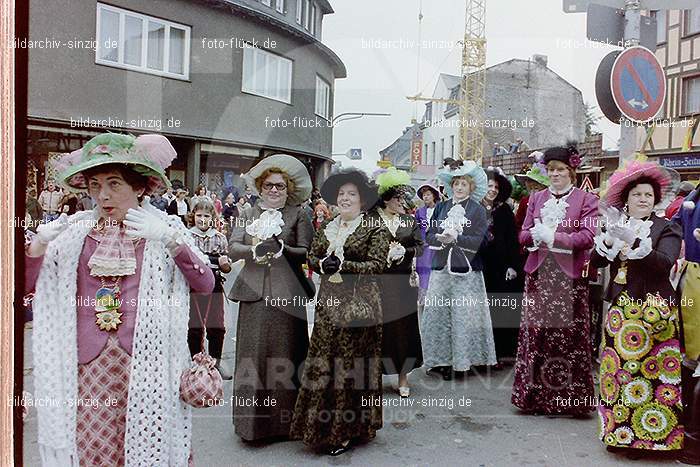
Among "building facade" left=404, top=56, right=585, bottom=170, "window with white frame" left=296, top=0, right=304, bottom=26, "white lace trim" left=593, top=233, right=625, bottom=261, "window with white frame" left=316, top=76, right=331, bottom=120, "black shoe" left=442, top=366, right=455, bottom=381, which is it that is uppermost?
"building facade" left=404, top=56, right=585, bottom=170

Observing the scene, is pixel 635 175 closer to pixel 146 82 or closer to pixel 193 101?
pixel 146 82

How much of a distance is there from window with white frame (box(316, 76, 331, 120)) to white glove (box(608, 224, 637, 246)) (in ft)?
9.25

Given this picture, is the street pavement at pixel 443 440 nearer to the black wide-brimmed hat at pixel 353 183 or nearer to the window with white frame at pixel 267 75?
the black wide-brimmed hat at pixel 353 183

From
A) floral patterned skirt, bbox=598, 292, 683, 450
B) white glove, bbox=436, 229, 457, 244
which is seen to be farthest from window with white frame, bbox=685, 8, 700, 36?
floral patterned skirt, bbox=598, 292, 683, 450

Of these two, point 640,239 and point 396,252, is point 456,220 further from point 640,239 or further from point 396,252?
point 640,239

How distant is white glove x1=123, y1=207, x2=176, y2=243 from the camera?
1935 millimetres

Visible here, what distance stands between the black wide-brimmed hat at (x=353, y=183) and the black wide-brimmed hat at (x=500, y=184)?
2097mm

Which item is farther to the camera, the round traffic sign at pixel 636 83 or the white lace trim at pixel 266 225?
the round traffic sign at pixel 636 83

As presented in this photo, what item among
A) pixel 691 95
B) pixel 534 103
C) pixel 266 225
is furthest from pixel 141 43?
pixel 534 103

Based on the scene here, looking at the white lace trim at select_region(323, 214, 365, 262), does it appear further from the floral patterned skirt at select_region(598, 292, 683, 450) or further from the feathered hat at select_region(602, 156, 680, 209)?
the floral patterned skirt at select_region(598, 292, 683, 450)

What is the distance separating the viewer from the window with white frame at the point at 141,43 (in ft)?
13.2

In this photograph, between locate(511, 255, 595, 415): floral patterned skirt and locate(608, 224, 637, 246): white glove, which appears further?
locate(511, 255, 595, 415): floral patterned skirt

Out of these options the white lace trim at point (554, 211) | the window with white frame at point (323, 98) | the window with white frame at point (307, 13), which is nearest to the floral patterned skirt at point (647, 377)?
the white lace trim at point (554, 211)

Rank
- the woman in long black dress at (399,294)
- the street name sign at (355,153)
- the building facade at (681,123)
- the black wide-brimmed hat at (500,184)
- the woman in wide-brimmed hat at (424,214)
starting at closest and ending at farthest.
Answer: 1. the street name sign at (355,153)
2. the woman in long black dress at (399,294)
3. the black wide-brimmed hat at (500,184)
4. the woman in wide-brimmed hat at (424,214)
5. the building facade at (681,123)
